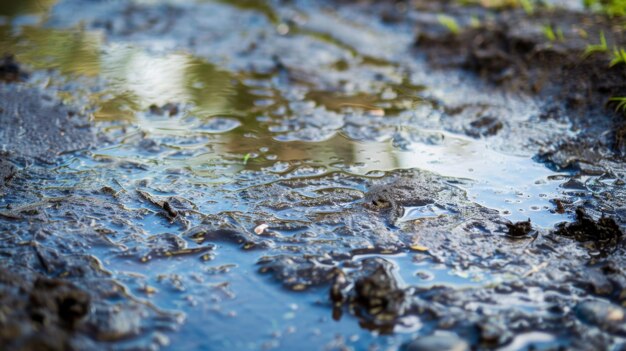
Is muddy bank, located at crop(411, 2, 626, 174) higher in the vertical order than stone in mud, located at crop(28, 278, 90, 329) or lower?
higher

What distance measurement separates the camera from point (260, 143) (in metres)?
4.16

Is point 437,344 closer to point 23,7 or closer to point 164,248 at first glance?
point 164,248

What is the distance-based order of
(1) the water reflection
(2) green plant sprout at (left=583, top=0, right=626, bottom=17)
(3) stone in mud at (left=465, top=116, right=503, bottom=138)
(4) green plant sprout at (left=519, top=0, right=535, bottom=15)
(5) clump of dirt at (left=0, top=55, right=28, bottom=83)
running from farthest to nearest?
(4) green plant sprout at (left=519, top=0, right=535, bottom=15), (2) green plant sprout at (left=583, top=0, right=626, bottom=17), (5) clump of dirt at (left=0, top=55, right=28, bottom=83), (3) stone in mud at (left=465, top=116, right=503, bottom=138), (1) the water reflection

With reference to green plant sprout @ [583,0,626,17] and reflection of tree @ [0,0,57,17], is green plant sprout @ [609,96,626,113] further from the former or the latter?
reflection of tree @ [0,0,57,17]

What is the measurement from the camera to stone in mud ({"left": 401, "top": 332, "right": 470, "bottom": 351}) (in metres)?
2.30

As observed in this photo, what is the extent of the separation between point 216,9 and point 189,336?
558 cm

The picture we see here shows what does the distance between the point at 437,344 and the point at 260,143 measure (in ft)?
7.16

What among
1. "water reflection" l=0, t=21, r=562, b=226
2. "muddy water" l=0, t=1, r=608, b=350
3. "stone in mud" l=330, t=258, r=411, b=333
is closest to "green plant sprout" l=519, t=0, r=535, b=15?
"muddy water" l=0, t=1, r=608, b=350

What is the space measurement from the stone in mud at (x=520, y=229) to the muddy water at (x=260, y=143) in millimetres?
163

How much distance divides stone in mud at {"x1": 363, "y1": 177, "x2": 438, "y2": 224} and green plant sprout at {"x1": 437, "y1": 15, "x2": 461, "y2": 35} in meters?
2.97

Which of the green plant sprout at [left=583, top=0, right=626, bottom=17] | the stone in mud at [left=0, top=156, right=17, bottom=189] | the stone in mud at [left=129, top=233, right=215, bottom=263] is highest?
the green plant sprout at [left=583, top=0, right=626, bottom=17]

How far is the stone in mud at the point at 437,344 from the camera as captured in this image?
230 centimetres

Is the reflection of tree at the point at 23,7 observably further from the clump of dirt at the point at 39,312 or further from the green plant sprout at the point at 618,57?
the green plant sprout at the point at 618,57

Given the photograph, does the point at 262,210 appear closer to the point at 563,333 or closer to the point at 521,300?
the point at 521,300
